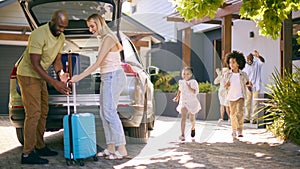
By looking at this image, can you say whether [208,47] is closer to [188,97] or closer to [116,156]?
[188,97]

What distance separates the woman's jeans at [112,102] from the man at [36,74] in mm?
511

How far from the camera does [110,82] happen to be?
543 cm

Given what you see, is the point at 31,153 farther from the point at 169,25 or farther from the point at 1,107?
the point at 169,25

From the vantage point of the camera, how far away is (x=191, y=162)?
532 cm

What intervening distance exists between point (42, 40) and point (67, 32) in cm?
128

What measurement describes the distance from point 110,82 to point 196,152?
63.9 inches

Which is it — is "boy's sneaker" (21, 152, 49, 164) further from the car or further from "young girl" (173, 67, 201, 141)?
"young girl" (173, 67, 201, 141)

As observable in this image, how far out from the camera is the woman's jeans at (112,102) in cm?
542

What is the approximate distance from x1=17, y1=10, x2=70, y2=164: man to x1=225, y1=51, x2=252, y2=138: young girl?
3350 mm

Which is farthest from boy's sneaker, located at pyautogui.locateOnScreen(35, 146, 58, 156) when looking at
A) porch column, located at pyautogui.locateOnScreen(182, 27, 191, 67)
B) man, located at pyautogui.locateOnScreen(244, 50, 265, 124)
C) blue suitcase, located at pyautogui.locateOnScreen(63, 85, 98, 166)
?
porch column, located at pyautogui.locateOnScreen(182, 27, 191, 67)

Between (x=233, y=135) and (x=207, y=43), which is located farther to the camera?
(x=207, y=43)

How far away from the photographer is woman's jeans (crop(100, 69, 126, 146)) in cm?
542

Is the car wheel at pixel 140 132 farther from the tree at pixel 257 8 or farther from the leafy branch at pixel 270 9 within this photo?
the leafy branch at pixel 270 9

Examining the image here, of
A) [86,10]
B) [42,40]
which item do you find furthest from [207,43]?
[42,40]
